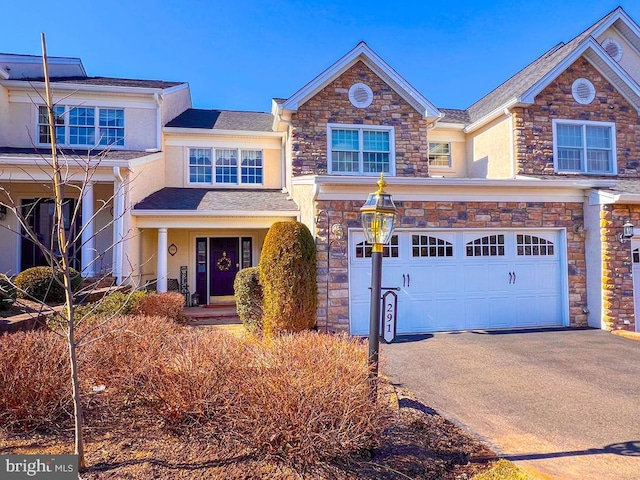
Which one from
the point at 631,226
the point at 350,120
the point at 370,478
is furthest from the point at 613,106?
the point at 370,478

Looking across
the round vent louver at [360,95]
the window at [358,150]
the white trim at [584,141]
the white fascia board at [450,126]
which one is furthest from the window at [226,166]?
the white trim at [584,141]

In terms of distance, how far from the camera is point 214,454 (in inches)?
130

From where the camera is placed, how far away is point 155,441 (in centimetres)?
355

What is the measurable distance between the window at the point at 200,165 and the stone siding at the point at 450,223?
7.14 m

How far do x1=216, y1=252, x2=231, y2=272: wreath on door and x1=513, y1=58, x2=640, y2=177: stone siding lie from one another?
31.9 ft

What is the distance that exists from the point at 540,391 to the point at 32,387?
595 centimetres

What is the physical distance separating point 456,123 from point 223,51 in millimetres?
8565

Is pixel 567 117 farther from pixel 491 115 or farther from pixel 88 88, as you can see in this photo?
pixel 88 88

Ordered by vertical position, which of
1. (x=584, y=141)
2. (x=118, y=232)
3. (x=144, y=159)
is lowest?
(x=118, y=232)

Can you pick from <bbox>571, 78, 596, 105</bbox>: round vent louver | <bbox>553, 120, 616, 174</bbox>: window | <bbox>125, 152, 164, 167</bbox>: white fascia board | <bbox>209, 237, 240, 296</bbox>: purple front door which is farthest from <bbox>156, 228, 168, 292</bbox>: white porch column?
<bbox>571, 78, 596, 105</bbox>: round vent louver

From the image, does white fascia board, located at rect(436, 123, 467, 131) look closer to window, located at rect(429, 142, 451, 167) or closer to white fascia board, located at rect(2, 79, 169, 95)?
window, located at rect(429, 142, 451, 167)

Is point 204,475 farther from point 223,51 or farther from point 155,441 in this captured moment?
point 223,51
